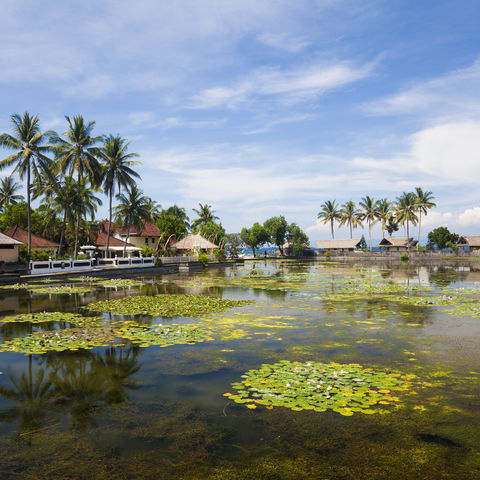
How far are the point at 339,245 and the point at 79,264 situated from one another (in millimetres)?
65314

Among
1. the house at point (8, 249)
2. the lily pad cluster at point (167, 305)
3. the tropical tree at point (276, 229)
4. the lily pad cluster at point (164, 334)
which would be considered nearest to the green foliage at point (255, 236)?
the tropical tree at point (276, 229)

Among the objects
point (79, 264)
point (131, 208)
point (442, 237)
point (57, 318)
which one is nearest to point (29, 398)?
point (57, 318)

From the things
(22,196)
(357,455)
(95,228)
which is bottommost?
(357,455)

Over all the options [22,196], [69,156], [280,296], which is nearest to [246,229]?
[22,196]

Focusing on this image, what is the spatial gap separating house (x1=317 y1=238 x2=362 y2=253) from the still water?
77.1 m

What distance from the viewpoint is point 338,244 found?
3465 inches

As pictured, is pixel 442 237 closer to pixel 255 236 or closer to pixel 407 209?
pixel 407 209

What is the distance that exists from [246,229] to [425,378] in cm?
7982

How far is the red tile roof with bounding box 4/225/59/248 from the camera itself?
44.8 meters

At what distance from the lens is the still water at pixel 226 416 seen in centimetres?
430

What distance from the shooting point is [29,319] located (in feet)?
42.2

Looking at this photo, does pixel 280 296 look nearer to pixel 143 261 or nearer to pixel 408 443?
pixel 408 443

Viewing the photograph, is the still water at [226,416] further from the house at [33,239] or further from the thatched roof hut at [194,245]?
the thatched roof hut at [194,245]

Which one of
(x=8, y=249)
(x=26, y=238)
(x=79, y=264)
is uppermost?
(x=26, y=238)
